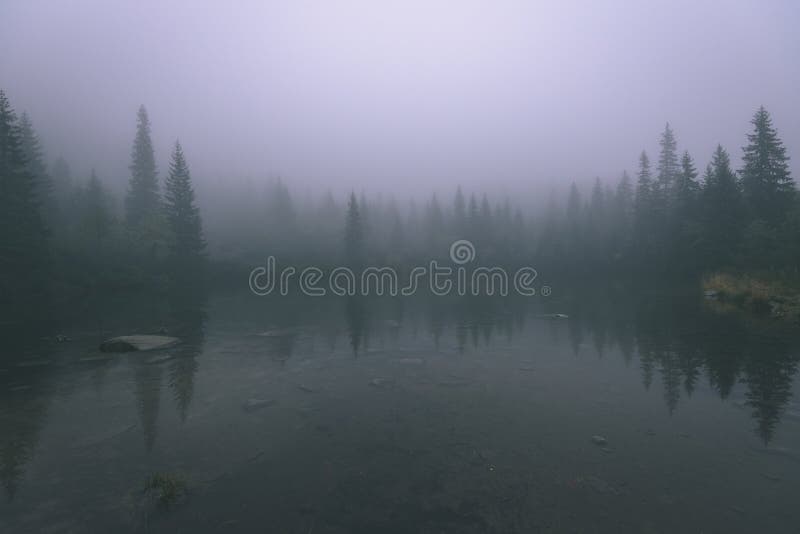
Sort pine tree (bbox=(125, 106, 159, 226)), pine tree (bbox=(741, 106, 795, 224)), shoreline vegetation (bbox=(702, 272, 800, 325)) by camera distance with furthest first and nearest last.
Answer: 1. pine tree (bbox=(125, 106, 159, 226))
2. pine tree (bbox=(741, 106, 795, 224))
3. shoreline vegetation (bbox=(702, 272, 800, 325))

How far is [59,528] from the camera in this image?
19.2ft

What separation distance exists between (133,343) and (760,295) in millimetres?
41326

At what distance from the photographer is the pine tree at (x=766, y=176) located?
149 feet

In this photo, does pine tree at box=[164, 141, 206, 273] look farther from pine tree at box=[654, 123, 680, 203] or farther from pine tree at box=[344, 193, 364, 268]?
pine tree at box=[654, 123, 680, 203]

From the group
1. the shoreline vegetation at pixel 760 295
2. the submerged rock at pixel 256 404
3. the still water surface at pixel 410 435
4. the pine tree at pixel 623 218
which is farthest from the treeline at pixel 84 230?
the pine tree at pixel 623 218

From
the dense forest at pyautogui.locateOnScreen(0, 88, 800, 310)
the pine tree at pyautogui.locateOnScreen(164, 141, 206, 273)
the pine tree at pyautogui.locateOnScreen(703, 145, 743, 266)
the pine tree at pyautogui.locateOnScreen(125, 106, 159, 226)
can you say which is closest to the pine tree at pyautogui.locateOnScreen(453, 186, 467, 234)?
the dense forest at pyautogui.locateOnScreen(0, 88, 800, 310)

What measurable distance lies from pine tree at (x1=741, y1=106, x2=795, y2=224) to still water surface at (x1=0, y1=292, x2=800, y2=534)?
39.3 meters

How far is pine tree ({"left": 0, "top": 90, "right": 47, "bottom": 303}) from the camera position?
3241 cm

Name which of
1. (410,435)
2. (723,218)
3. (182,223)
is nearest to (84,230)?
(182,223)

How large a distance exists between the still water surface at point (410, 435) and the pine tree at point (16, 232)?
20.6 metres

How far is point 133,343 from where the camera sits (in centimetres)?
1748

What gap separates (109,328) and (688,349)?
1304 inches

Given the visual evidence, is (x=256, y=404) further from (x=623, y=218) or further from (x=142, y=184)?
(x=623, y=218)

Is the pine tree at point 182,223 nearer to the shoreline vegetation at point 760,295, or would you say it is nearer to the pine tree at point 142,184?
the pine tree at point 142,184
